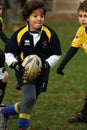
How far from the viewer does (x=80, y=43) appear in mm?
7426

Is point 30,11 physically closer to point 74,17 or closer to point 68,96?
point 68,96

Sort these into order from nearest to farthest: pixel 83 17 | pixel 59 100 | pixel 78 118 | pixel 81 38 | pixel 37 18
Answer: pixel 37 18 < pixel 83 17 < pixel 81 38 < pixel 78 118 < pixel 59 100

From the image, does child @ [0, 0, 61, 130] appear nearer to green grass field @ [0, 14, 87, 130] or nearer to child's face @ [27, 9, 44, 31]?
child's face @ [27, 9, 44, 31]

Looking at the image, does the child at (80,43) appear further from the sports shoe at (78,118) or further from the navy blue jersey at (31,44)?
the navy blue jersey at (31,44)

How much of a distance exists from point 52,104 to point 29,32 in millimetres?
2509

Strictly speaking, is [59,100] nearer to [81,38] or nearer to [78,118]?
[78,118]

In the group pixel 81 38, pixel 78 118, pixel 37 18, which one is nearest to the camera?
pixel 37 18

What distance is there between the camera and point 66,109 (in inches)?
337

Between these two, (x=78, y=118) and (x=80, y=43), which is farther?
(x=78, y=118)

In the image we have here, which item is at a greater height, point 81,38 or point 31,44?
point 31,44

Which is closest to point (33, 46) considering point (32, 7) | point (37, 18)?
point (37, 18)

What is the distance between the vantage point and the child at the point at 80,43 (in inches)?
279

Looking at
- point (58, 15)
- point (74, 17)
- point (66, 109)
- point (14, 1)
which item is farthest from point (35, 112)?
point (58, 15)

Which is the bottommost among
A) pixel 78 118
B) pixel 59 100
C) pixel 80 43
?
pixel 59 100
